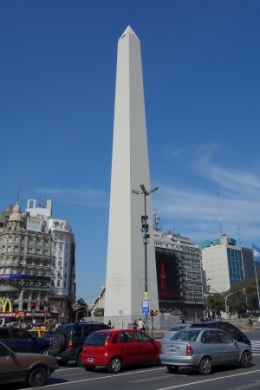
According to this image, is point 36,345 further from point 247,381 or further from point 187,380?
point 247,381

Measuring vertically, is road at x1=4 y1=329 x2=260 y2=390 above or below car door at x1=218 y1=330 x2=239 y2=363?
below

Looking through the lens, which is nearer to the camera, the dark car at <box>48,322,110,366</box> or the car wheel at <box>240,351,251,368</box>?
the car wheel at <box>240,351,251,368</box>

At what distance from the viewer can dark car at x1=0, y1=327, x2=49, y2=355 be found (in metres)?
15.1

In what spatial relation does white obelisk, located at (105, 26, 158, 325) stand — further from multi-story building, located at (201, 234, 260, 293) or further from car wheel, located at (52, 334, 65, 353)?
multi-story building, located at (201, 234, 260, 293)

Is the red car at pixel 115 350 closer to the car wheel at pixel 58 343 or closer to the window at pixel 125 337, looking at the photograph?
the window at pixel 125 337

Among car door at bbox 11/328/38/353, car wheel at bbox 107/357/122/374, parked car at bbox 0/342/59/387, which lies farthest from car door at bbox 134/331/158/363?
car door at bbox 11/328/38/353

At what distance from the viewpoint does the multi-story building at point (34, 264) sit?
82812 millimetres

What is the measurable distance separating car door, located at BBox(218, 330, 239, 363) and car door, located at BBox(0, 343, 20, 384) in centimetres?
664

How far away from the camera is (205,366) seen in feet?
39.6

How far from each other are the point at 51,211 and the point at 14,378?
102m

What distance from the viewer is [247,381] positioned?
34.6 ft

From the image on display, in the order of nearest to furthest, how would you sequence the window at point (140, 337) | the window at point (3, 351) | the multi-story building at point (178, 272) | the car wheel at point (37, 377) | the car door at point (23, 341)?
the window at point (3, 351)
the car wheel at point (37, 377)
the window at point (140, 337)
the car door at point (23, 341)
the multi-story building at point (178, 272)

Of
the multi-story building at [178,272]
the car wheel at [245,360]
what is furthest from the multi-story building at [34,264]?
the car wheel at [245,360]

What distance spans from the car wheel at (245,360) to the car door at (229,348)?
0.31m
